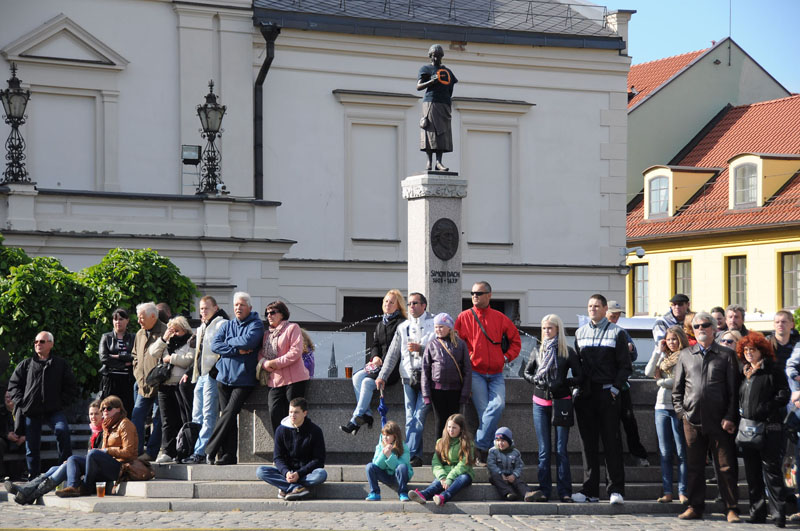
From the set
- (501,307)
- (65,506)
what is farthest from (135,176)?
(65,506)

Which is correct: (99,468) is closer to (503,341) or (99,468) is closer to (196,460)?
(196,460)

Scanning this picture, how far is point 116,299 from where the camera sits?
757 inches

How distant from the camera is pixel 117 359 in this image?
15617 millimetres

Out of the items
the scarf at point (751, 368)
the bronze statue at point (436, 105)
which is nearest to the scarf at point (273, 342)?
the bronze statue at point (436, 105)

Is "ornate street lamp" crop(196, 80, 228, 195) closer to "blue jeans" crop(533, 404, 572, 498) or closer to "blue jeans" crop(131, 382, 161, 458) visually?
"blue jeans" crop(131, 382, 161, 458)

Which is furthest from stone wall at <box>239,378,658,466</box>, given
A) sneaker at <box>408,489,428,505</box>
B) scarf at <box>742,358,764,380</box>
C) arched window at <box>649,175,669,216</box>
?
arched window at <box>649,175,669,216</box>

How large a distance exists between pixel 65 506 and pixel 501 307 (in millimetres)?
16883

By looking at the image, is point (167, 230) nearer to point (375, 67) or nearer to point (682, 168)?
point (375, 67)

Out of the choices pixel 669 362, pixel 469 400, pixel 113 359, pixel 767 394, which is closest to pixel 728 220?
pixel 669 362

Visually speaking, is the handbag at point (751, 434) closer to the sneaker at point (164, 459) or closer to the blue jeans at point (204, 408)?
the blue jeans at point (204, 408)

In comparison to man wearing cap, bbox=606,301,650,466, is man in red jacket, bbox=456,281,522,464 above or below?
above

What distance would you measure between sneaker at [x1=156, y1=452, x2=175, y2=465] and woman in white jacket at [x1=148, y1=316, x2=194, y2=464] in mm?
32

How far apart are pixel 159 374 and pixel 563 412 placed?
4329 millimetres

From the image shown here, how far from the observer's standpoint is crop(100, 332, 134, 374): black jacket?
615 inches
